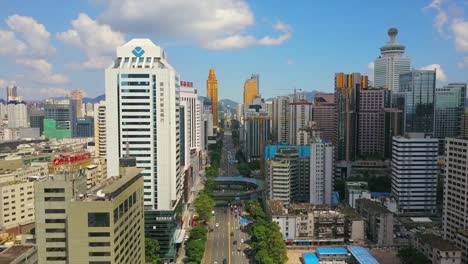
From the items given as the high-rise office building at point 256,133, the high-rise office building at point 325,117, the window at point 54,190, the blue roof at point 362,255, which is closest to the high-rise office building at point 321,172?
the blue roof at point 362,255

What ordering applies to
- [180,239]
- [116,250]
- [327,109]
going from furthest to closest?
[327,109] < [180,239] < [116,250]

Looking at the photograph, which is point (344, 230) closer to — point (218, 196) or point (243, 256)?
point (243, 256)

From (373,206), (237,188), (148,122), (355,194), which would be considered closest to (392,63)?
(237,188)

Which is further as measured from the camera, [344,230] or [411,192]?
[411,192]

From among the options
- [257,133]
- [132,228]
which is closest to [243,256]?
[132,228]

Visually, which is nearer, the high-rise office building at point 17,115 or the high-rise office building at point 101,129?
the high-rise office building at point 101,129

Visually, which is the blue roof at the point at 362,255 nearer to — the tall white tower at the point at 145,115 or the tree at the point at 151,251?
the tall white tower at the point at 145,115

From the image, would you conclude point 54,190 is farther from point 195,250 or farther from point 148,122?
point 195,250
